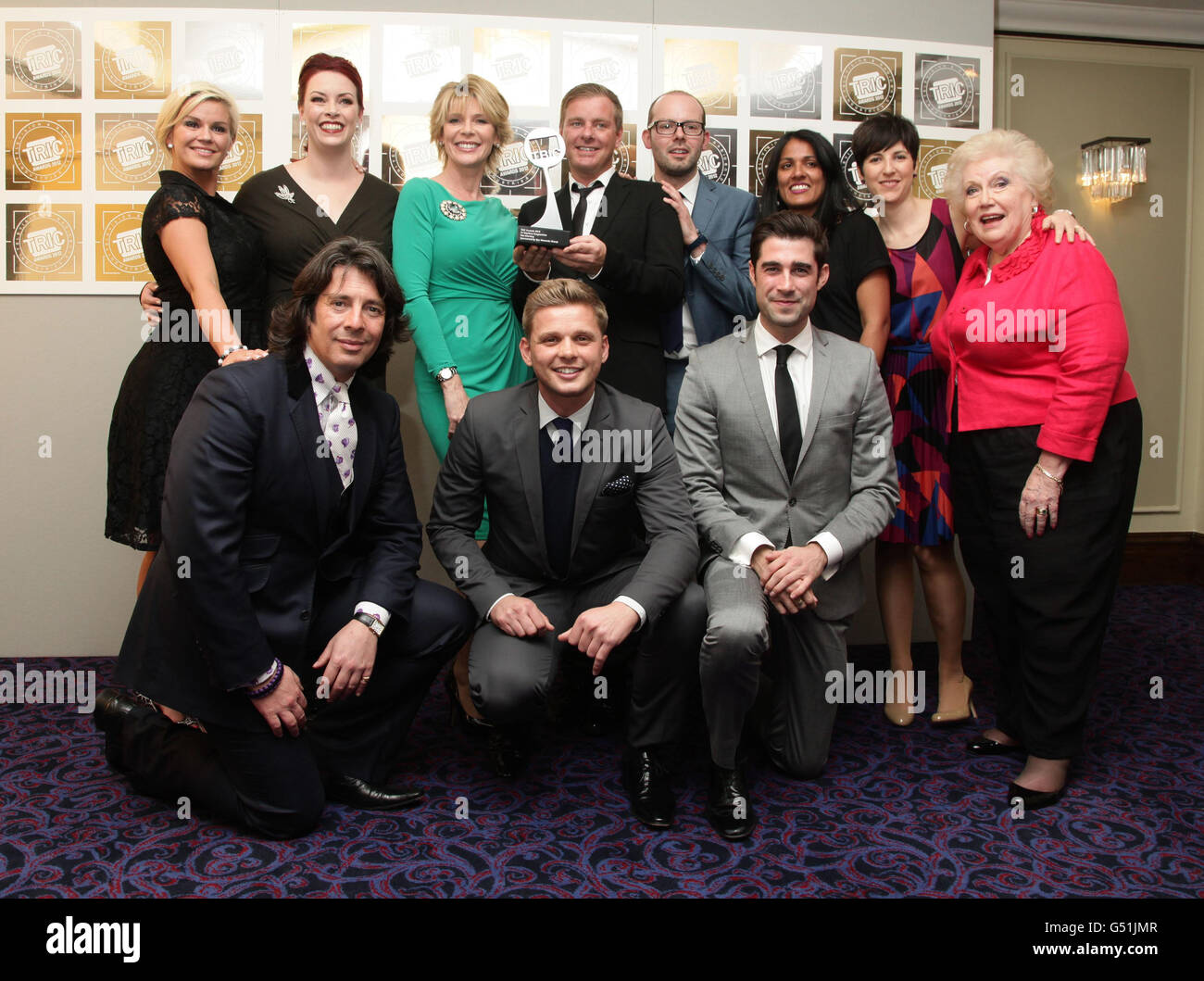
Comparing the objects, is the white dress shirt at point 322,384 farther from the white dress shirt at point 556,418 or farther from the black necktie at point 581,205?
the black necktie at point 581,205

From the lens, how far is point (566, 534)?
2.19 meters

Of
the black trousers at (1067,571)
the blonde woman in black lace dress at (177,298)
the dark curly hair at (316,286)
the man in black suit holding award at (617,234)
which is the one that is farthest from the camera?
the man in black suit holding award at (617,234)

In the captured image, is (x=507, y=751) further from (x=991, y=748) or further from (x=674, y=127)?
(x=674, y=127)

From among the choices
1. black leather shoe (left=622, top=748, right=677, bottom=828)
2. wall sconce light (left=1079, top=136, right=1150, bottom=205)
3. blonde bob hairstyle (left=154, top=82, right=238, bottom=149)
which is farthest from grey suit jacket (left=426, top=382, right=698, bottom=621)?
wall sconce light (left=1079, top=136, right=1150, bottom=205)

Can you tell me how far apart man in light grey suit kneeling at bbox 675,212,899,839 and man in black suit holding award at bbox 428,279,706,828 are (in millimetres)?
128

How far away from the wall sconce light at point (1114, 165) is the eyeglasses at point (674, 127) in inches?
106

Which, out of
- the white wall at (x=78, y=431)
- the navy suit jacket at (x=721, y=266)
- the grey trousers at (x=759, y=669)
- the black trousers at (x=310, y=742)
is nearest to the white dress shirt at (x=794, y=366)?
the grey trousers at (x=759, y=669)

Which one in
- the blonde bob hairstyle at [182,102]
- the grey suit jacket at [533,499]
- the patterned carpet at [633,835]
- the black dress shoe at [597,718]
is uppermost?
the blonde bob hairstyle at [182,102]

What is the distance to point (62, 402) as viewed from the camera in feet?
10.8

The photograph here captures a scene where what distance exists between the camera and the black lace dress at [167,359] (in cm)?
239

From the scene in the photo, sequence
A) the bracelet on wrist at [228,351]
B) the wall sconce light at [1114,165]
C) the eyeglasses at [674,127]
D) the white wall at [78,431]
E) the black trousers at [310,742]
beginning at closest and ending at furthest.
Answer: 1. the black trousers at [310,742]
2. the bracelet on wrist at [228,351]
3. the eyeglasses at [674,127]
4. the white wall at [78,431]
5. the wall sconce light at [1114,165]

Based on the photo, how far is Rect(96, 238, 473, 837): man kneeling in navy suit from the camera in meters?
1.83

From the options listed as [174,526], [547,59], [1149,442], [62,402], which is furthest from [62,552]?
[1149,442]

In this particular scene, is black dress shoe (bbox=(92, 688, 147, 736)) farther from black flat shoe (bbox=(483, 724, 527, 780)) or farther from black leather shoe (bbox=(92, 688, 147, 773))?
black flat shoe (bbox=(483, 724, 527, 780))
